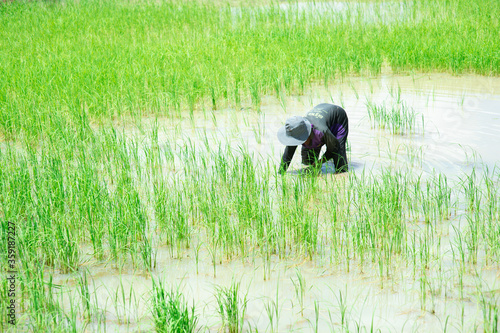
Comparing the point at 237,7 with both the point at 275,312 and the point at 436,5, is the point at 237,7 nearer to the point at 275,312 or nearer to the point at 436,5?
the point at 436,5

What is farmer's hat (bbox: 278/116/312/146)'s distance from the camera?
4.06 metres

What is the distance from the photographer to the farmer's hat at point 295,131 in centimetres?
406

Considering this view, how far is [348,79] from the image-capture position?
768cm

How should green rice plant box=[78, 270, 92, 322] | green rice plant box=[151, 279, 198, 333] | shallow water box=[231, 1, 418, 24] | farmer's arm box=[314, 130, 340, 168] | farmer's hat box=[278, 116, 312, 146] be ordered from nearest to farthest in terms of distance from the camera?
green rice plant box=[151, 279, 198, 333], green rice plant box=[78, 270, 92, 322], farmer's hat box=[278, 116, 312, 146], farmer's arm box=[314, 130, 340, 168], shallow water box=[231, 1, 418, 24]

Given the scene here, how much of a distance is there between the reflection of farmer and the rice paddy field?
0.55 feet

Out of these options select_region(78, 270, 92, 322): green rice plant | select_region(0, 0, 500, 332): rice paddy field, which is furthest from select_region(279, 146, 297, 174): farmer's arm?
select_region(78, 270, 92, 322): green rice plant

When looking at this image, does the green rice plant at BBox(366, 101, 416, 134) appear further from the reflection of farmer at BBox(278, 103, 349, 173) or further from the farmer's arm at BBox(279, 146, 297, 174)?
the farmer's arm at BBox(279, 146, 297, 174)

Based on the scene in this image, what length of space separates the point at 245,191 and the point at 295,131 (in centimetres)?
61

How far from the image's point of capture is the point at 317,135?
169 inches

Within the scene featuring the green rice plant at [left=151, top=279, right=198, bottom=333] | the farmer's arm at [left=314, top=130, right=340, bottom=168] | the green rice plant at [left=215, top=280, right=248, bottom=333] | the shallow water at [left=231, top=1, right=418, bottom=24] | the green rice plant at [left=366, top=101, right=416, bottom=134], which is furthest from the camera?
the shallow water at [left=231, top=1, right=418, bottom=24]

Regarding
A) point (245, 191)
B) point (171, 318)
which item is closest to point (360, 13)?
point (245, 191)

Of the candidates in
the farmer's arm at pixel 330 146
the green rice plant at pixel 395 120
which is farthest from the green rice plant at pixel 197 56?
the farmer's arm at pixel 330 146

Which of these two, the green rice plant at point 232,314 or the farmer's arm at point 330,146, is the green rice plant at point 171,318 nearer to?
the green rice plant at point 232,314

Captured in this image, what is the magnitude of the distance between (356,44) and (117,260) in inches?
255
